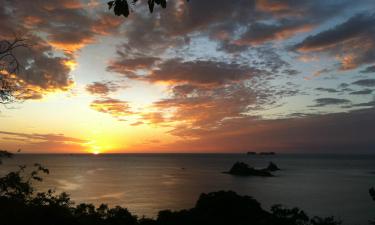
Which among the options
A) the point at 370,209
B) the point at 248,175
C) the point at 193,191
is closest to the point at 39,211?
the point at 370,209

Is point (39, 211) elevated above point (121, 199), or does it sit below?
above

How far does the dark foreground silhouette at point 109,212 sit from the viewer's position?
17.7 meters

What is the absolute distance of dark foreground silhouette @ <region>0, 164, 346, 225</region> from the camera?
17656 mm

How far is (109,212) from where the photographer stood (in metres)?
29.8

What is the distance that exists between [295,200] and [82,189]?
50.4 m

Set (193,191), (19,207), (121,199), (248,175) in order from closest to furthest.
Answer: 1. (19,207)
2. (121,199)
3. (193,191)
4. (248,175)

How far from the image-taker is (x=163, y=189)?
91.9 m

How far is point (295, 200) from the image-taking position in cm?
7469

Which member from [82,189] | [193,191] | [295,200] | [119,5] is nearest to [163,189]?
[193,191]

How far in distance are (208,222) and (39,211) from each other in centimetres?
1478

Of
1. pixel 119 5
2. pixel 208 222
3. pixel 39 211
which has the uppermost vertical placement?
pixel 119 5

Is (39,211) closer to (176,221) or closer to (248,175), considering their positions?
(176,221)

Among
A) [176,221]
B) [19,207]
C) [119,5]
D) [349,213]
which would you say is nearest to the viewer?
[119,5]

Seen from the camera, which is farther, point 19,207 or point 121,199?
point 121,199
